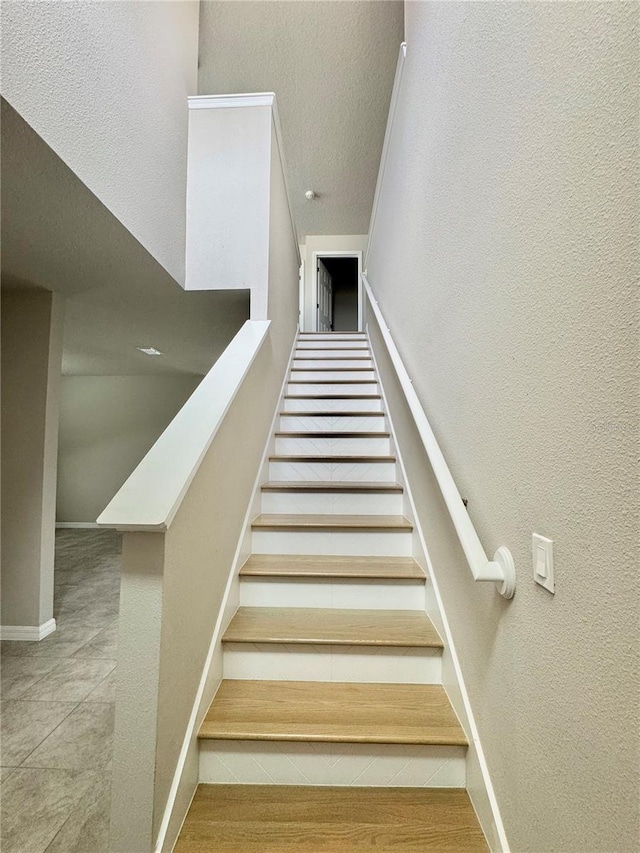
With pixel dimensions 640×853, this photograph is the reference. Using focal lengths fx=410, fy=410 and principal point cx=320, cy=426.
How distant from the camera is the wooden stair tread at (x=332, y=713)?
3.95 feet

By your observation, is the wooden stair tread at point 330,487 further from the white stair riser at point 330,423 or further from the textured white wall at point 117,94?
the textured white wall at point 117,94

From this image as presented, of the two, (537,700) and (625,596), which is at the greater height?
(625,596)

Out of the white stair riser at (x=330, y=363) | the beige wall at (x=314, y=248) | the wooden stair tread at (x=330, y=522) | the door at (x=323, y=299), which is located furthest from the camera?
the door at (x=323, y=299)

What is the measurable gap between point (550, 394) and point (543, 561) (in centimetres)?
33

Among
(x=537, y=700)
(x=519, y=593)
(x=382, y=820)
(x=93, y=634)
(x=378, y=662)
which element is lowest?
(x=93, y=634)

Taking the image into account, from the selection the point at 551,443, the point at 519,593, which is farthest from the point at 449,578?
the point at 551,443

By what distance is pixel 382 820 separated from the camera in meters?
1.11

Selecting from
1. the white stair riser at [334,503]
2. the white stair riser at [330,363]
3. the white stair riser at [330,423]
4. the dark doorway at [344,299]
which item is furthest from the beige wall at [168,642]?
the dark doorway at [344,299]

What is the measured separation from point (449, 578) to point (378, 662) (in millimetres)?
394

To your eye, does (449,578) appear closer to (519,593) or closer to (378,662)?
(378,662)

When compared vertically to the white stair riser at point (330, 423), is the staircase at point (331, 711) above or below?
below

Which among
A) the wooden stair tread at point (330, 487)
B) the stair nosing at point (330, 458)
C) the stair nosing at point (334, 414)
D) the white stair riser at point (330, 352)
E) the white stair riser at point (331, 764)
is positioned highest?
the white stair riser at point (330, 352)

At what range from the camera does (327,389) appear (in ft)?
11.3

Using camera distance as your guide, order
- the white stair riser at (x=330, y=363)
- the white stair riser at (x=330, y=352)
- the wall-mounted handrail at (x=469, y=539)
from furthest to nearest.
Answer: the white stair riser at (x=330, y=352), the white stair riser at (x=330, y=363), the wall-mounted handrail at (x=469, y=539)
